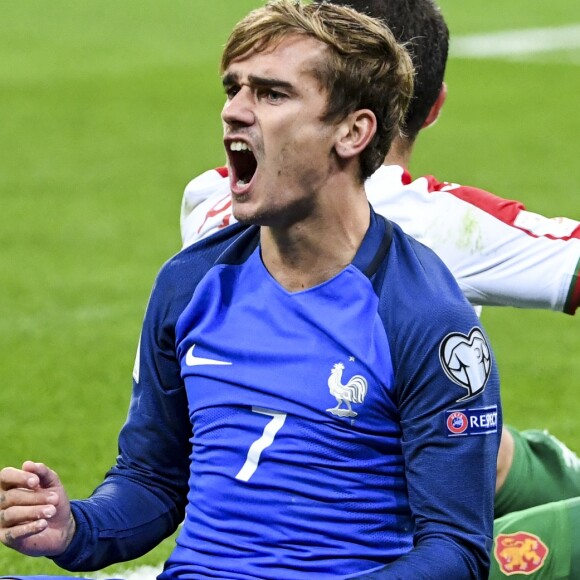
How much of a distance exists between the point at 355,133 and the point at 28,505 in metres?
0.90

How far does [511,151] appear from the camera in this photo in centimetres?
1198

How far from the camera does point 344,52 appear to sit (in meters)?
2.91

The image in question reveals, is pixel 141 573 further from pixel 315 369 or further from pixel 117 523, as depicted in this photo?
pixel 315 369

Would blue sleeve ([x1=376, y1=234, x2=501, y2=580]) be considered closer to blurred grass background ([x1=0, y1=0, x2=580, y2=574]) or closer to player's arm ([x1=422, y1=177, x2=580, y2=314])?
player's arm ([x1=422, y1=177, x2=580, y2=314])

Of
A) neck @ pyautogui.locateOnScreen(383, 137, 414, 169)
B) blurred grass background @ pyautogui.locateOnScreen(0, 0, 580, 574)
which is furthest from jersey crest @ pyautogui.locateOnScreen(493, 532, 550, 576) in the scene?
blurred grass background @ pyautogui.locateOnScreen(0, 0, 580, 574)

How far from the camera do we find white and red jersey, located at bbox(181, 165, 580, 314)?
352cm

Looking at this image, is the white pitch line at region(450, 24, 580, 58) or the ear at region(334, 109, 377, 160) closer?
the ear at region(334, 109, 377, 160)

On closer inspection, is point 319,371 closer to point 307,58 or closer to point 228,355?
point 228,355

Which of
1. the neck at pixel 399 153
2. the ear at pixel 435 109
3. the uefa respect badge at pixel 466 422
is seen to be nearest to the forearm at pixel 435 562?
the uefa respect badge at pixel 466 422

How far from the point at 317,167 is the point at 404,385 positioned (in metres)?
0.44

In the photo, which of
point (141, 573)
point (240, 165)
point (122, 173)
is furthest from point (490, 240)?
point (122, 173)

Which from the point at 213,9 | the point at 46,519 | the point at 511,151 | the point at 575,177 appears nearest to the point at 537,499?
the point at 46,519

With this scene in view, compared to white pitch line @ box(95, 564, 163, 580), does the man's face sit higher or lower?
higher

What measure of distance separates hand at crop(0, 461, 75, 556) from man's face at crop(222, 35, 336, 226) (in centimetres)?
59
